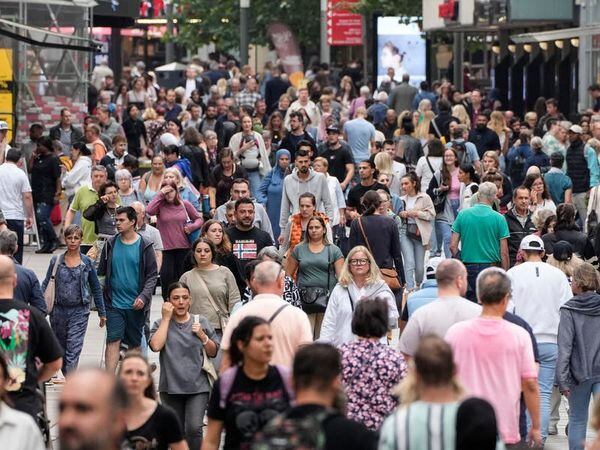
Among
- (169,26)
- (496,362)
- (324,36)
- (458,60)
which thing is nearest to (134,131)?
(458,60)

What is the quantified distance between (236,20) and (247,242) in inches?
1529

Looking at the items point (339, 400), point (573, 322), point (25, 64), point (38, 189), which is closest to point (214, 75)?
point (25, 64)

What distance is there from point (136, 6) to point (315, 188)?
18702 millimetres

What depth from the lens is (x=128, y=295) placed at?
1367cm

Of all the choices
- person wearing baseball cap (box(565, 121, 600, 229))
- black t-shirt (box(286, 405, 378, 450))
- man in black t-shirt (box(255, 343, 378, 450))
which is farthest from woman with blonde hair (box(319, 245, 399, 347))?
person wearing baseball cap (box(565, 121, 600, 229))

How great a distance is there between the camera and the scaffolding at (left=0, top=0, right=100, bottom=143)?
1120 inches

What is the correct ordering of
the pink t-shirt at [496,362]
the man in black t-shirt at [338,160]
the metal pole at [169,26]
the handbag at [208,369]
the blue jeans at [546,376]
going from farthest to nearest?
the metal pole at [169,26] < the man in black t-shirt at [338,160] < the blue jeans at [546,376] < the handbag at [208,369] < the pink t-shirt at [496,362]

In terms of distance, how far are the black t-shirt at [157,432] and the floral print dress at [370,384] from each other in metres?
0.98

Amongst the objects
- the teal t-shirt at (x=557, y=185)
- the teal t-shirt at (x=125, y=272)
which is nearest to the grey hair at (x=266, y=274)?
the teal t-shirt at (x=125, y=272)

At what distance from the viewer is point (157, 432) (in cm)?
780

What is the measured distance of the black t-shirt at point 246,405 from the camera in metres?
7.53

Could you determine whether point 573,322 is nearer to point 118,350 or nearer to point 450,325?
point 450,325

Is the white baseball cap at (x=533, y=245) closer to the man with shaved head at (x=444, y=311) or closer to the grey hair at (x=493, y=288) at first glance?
the man with shaved head at (x=444, y=311)

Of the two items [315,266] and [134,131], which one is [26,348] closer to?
[315,266]
